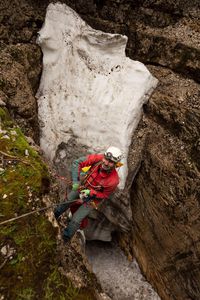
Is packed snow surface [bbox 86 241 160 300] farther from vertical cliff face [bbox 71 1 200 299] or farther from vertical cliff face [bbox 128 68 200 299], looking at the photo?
vertical cliff face [bbox 128 68 200 299]

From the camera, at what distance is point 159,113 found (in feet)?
26.2

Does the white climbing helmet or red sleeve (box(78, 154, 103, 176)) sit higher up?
the white climbing helmet

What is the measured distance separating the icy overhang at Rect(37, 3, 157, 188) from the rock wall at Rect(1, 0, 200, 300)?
305 mm

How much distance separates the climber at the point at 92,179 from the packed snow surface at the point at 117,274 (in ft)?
12.5

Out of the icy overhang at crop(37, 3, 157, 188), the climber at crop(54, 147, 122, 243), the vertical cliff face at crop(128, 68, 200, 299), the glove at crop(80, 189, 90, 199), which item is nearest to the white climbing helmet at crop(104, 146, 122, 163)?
the climber at crop(54, 147, 122, 243)

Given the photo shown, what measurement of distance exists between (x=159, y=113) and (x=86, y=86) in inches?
82.4

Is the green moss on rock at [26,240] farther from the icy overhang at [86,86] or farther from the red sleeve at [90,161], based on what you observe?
the icy overhang at [86,86]

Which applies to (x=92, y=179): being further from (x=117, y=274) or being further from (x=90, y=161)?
(x=117, y=274)

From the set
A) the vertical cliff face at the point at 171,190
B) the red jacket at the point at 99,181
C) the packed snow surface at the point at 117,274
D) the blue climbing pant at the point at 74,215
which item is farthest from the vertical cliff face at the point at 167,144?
the blue climbing pant at the point at 74,215

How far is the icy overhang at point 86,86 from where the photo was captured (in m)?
8.40

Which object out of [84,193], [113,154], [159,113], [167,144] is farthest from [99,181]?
[159,113]

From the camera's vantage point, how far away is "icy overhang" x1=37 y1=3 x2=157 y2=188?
840 cm

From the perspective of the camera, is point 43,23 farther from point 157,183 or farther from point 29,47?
point 157,183

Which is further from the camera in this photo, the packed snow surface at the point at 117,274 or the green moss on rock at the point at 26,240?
the packed snow surface at the point at 117,274
